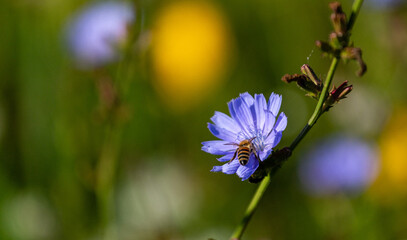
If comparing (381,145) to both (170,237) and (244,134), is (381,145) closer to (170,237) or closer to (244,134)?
(170,237)

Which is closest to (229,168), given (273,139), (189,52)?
(273,139)

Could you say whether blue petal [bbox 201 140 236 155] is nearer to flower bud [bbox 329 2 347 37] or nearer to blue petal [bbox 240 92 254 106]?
blue petal [bbox 240 92 254 106]

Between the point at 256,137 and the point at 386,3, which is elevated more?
the point at 386,3

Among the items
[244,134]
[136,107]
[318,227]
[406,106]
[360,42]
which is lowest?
[318,227]

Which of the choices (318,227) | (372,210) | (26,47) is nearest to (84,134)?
(26,47)

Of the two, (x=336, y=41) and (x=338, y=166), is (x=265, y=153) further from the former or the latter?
(x=338, y=166)

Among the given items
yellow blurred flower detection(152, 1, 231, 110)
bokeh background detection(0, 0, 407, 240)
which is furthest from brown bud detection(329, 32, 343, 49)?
yellow blurred flower detection(152, 1, 231, 110)

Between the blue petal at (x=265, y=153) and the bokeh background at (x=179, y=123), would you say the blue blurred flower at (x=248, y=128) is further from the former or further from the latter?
the bokeh background at (x=179, y=123)
